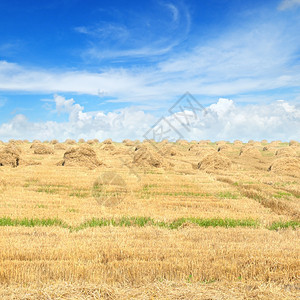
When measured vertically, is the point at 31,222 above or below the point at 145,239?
above

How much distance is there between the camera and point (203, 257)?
747cm

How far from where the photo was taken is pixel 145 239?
9086 mm

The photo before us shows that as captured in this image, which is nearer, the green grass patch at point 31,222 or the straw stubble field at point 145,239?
the straw stubble field at point 145,239

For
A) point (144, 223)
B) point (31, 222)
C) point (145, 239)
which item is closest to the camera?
A: point (145, 239)

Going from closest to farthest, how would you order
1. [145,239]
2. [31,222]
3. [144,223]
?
[145,239], [31,222], [144,223]

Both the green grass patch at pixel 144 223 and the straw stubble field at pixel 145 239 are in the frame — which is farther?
the green grass patch at pixel 144 223

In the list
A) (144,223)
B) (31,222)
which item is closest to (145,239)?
(144,223)

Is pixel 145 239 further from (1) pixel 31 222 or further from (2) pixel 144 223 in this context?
(1) pixel 31 222

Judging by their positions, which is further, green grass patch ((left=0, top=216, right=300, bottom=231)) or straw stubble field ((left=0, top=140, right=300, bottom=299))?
green grass patch ((left=0, top=216, right=300, bottom=231))

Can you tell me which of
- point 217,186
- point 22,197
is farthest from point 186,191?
point 22,197

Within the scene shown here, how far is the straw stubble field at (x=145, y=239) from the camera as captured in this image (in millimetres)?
6117

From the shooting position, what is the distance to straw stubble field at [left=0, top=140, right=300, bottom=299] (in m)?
6.12

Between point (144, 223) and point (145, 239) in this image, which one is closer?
point (145, 239)

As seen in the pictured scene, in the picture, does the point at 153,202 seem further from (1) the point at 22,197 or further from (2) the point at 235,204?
(1) the point at 22,197
